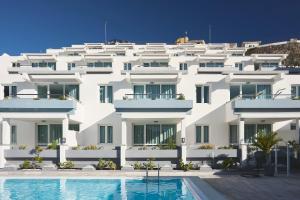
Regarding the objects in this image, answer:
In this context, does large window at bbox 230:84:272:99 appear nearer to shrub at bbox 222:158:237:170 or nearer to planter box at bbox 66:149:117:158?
shrub at bbox 222:158:237:170

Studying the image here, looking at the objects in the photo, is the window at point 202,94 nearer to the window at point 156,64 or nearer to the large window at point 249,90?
the large window at point 249,90

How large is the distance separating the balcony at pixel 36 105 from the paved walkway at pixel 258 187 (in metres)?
11.7

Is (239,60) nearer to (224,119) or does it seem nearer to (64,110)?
(224,119)

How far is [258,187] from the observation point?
19.6 m

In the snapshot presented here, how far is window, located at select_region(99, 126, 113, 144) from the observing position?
31.6 metres

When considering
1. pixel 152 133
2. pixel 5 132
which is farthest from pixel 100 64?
pixel 5 132

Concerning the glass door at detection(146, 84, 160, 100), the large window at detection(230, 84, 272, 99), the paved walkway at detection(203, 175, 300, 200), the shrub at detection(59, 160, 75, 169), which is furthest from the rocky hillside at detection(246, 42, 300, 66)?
the shrub at detection(59, 160, 75, 169)

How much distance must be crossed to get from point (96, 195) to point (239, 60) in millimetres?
30947

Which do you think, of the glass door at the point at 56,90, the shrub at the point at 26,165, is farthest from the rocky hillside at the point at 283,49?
the shrub at the point at 26,165

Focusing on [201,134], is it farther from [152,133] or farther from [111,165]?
[111,165]

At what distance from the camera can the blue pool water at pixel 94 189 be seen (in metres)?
18.4

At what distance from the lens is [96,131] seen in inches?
1248

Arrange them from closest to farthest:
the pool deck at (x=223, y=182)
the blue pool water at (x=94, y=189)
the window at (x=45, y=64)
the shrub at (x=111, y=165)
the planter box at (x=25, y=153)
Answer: the pool deck at (x=223, y=182), the blue pool water at (x=94, y=189), the shrub at (x=111, y=165), the planter box at (x=25, y=153), the window at (x=45, y=64)

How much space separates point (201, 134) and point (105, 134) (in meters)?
7.66
